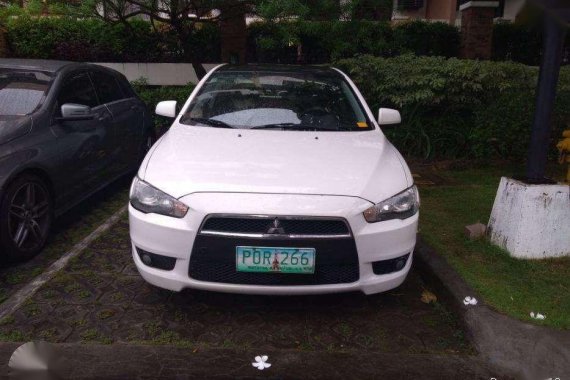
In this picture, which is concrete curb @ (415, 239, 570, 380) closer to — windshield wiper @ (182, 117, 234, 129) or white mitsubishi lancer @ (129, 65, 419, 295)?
white mitsubishi lancer @ (129, 65, 419, 295)

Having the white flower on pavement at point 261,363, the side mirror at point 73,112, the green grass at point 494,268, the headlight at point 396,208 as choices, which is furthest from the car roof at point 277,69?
the white flower on pavement at point 261,363

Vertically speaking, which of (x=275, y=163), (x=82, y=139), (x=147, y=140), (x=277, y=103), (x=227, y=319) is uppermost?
(x=277, y=103)

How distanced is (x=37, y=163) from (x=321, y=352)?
267 centimetres

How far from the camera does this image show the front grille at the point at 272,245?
2732mm

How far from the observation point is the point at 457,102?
679 cm

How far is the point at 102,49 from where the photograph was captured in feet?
32.4

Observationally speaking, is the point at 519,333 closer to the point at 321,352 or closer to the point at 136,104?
the point at 321,352

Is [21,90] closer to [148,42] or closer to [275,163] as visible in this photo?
[275,163]

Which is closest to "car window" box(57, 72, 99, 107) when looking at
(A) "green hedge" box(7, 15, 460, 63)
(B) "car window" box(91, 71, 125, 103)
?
(B) "car window" box(91, 71, 125, 103)

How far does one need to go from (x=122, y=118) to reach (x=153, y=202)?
2874 mm

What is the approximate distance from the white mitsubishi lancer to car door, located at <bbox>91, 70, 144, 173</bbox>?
2092 mm

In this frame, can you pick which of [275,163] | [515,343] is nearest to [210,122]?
[275,163]

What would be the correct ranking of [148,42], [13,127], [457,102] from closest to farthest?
[13,127]
[457,102]
[148,42]

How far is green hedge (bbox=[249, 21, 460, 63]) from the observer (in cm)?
807
